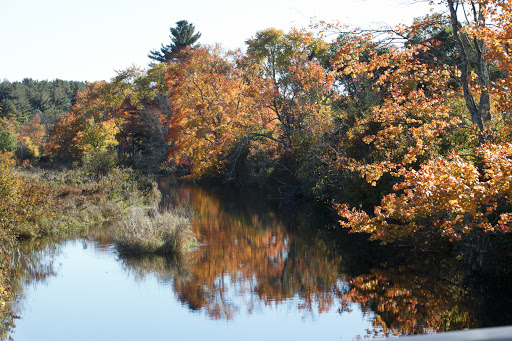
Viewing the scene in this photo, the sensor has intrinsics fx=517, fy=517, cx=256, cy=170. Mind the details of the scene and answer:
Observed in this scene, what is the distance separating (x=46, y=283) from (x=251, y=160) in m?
20.0

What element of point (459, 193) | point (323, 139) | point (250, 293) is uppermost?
point (323, 139)

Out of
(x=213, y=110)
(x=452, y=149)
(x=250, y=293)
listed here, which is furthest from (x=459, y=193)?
(x=213, y=110)

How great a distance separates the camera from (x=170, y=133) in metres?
34.8

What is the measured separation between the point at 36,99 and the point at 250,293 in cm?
7303

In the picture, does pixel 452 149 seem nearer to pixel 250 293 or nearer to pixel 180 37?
pixel 250 293

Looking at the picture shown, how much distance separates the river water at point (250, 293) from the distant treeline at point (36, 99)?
174ft

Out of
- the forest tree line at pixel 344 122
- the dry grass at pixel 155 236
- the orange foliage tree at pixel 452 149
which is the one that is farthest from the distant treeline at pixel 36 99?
the orange foliage tree at pixel 452 149

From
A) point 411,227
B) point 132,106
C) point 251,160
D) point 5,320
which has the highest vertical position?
point 132,106

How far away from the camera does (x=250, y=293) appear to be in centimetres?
1145

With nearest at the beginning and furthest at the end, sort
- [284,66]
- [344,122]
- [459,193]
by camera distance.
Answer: [459,193] < [344,122] < [284,66]

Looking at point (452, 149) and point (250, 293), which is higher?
point (452, 149)

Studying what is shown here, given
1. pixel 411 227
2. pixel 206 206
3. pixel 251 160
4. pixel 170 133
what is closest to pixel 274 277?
pixel 411 227

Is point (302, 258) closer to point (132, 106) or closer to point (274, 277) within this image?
point (274, 277)

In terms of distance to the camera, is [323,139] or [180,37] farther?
[180,37]
